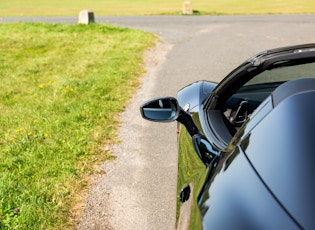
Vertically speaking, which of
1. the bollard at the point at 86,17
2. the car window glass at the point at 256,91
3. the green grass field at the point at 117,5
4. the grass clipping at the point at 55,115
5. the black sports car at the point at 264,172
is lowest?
the green grass field at the point at 117,5

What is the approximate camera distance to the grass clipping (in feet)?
13.3

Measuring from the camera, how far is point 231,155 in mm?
1801

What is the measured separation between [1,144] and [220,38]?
32.7 feet

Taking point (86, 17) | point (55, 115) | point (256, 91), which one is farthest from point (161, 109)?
point (86, 17)

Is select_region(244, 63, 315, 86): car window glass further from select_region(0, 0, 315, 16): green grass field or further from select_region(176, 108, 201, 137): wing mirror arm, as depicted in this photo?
select_region(0, 0, 315, 16): green grass field

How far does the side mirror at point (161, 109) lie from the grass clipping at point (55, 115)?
1.30 m

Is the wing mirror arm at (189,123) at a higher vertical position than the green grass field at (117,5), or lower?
higher

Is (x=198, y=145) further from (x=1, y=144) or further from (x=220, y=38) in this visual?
(x=220, y=38)

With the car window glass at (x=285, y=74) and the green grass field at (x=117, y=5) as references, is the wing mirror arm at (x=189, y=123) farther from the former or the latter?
the green grass field at (x=117, y=5)

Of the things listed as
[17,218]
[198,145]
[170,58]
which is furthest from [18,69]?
[198,145]

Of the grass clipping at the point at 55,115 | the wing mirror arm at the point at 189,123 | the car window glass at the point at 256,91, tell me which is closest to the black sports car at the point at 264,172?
the wing mirror arm at the point at 189,123

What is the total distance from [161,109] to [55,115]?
365cm

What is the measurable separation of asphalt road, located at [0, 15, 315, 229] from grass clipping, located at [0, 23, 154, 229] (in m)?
0.24

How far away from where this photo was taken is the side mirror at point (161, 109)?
287cm
